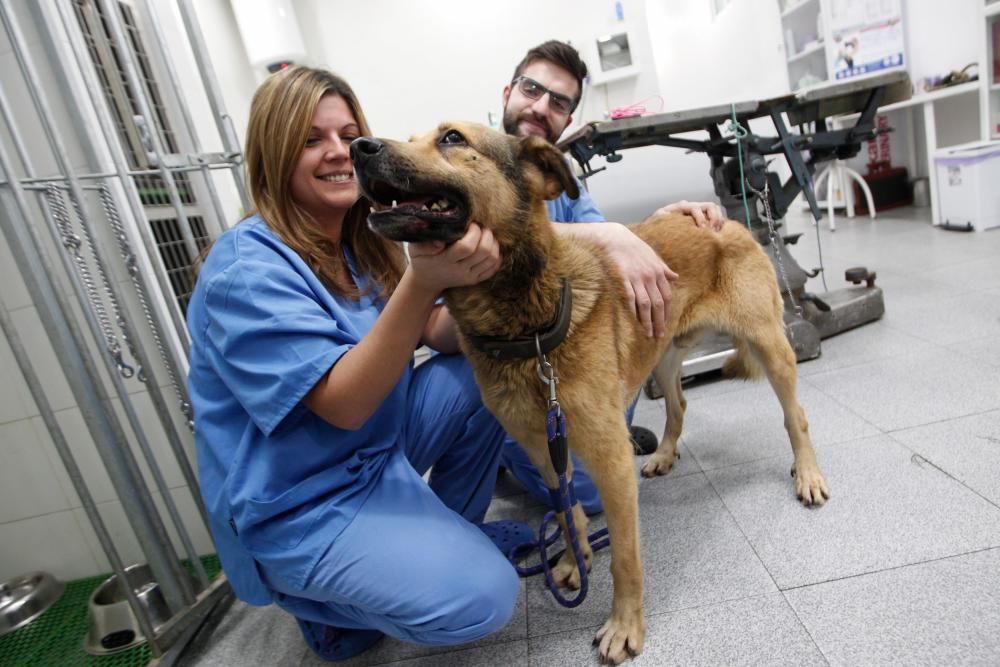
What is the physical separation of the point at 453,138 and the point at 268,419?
26.8 inches

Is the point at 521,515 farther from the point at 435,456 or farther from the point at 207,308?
the point at 207,308

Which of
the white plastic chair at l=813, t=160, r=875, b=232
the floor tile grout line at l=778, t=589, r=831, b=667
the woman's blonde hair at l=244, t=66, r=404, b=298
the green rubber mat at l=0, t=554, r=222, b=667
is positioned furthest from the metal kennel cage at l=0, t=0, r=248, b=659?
the white plastic chair at l=813, t=160, r=875, b=232

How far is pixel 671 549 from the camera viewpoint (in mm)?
1456

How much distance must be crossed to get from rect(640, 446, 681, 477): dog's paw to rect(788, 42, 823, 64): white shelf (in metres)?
5.56

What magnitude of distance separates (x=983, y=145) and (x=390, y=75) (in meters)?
4.79

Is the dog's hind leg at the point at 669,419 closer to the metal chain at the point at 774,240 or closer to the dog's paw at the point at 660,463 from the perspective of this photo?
the dog's paw at the point at 660,463

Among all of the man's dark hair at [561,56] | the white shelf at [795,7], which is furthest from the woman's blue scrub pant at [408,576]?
the white shelf at [795,7]

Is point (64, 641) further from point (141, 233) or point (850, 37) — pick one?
point (850, 37)

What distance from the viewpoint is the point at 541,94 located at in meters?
1.84

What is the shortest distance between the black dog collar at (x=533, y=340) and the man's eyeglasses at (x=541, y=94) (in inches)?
39.8

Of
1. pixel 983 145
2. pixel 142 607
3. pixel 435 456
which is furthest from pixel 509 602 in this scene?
pixel 983 145

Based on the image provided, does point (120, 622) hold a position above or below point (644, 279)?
below

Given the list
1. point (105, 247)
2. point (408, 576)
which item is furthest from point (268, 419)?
point (105, 247)

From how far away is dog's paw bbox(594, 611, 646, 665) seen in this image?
1.15 meters
